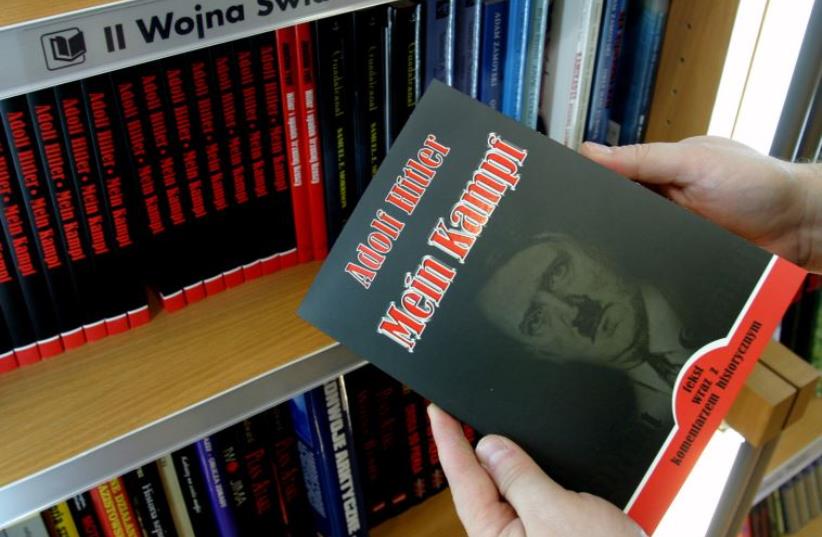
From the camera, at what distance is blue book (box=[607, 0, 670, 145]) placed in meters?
0.99

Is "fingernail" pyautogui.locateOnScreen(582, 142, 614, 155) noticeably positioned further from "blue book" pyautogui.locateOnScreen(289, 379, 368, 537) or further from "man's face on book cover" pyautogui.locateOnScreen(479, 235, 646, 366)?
"blue book" pyautogui.locateOnScreen(289, 379, 368, 537)

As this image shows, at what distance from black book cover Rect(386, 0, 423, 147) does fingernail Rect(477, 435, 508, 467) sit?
13.9 inches

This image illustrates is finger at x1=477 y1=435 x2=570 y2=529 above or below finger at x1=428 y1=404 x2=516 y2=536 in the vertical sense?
above

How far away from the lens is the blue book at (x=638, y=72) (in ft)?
3.26

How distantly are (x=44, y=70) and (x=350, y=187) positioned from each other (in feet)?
1.24

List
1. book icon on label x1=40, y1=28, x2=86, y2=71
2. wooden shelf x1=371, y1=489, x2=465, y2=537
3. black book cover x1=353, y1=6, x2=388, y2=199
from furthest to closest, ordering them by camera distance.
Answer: wooden shelf x1=371, y1=489, x2=465, y2=537
black book cover x1=353, y1=6, x2=388, y2=199
book icon on label x1=40, y1=28, x2=86, y2=71

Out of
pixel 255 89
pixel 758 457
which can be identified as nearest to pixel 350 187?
pixel 255 89

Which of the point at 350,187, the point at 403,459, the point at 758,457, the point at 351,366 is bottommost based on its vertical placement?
the point at 403,459

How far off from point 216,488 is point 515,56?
2.03 ft

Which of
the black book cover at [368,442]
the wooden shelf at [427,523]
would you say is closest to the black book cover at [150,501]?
the black book cover at [368,442]

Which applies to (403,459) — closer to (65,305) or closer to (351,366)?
(351,366)

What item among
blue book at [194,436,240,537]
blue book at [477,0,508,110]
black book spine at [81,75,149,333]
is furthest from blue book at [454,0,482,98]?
blue book at [194,436,240,537]


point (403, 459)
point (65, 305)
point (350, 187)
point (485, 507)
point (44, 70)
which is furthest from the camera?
point (403, 459)

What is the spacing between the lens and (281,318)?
837mm
